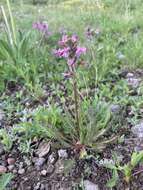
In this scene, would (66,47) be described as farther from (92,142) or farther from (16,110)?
(16,110)

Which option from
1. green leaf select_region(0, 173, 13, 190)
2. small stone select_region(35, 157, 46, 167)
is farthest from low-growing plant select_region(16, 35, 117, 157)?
green leaf select_region(0, 173, 13, 190)

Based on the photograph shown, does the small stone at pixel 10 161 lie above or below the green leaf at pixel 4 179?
below

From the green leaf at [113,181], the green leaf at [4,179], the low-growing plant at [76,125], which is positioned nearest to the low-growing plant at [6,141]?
the low-growing plant at [76,125]

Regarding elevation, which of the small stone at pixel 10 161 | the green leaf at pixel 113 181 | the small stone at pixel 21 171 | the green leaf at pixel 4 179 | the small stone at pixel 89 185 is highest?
the green leaf at pixel 4 179

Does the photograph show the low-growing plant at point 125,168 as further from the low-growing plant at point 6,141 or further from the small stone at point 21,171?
the low-growing plant at point 6,141

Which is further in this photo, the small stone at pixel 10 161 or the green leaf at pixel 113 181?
the small stone at pixel 10 161

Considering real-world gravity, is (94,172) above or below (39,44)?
below

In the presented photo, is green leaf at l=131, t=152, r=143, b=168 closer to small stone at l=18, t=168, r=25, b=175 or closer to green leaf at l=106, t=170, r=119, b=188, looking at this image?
green leaf at l=106, t=170, r=119, b=188

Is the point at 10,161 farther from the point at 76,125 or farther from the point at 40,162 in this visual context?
the point at 76,125

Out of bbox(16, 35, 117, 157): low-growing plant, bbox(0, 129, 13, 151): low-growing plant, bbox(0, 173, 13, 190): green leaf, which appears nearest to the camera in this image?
bbox(0, 173, 13, 190): green leaf

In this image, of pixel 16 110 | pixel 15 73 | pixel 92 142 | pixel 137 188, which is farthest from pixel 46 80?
pixel 137 188

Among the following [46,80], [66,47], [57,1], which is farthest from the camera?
[57,1]
